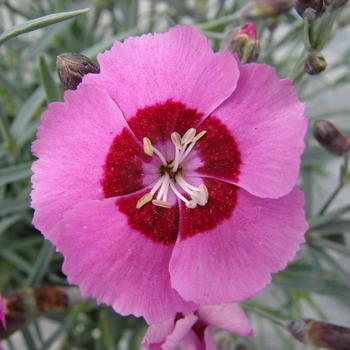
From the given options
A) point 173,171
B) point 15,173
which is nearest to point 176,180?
point 173,171

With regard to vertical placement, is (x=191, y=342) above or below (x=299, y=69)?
below

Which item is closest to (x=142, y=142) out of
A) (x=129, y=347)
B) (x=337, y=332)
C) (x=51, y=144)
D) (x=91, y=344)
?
(x=51, y=144)

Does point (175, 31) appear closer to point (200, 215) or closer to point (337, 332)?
point (200, 215)

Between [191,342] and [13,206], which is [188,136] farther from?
[13,206]

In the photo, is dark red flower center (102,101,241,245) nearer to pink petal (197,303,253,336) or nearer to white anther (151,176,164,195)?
white anther (151,176,164,195)

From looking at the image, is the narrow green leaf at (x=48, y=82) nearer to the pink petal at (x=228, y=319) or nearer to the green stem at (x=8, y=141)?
the green stem at (x=8, y=141)

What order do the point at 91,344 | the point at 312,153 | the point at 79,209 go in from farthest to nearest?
the point at 91,344, the point at 312,153, the point at 79,209

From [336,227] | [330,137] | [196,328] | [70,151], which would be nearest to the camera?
[70,151]
